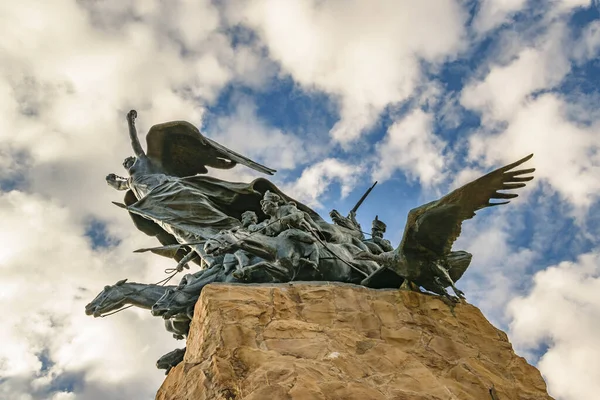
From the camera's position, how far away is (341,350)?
5270 mm

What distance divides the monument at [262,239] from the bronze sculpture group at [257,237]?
1 cm

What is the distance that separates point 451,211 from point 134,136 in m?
7.19

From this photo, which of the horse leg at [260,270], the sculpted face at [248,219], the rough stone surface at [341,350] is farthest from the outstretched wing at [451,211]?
the sculpted face at [248,219]

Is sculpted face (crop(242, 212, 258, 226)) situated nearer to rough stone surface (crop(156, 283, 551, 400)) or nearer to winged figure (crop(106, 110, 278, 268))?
winged figure (crop(106, 110, 278, 268))

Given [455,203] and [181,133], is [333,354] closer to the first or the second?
[455,203]

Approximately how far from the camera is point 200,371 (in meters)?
4.95

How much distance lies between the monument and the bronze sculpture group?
12mm

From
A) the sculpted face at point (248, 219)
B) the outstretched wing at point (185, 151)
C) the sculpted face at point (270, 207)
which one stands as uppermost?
the outstretched wing at point (185, 151)

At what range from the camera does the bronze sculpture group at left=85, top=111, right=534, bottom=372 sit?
19.9 ft

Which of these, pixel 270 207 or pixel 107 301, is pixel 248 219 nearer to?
pixel 270 207

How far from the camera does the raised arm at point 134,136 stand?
1097 centimetres

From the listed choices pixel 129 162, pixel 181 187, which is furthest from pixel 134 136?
pixel 181 187

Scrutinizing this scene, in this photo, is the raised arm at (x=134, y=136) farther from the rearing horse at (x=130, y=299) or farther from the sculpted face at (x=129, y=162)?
Result: the rearing horse at (x=130, y=299)

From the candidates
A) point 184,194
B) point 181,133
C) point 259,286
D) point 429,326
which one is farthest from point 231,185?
point 429,326
